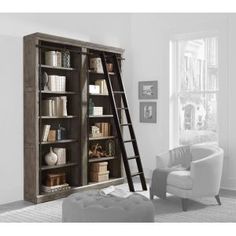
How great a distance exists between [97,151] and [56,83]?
4.52 feet

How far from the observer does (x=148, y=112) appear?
678cm

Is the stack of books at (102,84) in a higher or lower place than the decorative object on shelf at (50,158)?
higher

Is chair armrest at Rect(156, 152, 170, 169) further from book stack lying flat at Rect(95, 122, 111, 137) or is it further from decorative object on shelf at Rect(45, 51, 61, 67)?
decorative object on shelf at Rect(45, 51, 61, 67)

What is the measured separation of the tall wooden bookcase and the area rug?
38 cm

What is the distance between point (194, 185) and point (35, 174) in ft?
6.89

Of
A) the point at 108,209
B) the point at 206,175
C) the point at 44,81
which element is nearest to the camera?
the point at 108,209

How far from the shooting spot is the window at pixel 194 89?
6156 mm

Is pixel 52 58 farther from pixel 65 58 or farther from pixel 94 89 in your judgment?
pixel 94 89

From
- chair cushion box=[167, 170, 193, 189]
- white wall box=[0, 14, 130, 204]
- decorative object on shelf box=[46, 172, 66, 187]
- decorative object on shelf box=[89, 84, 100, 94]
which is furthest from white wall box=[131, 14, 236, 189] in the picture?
white wall box=[0, 14, 130, 204]

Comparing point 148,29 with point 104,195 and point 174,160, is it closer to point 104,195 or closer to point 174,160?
point 174,160

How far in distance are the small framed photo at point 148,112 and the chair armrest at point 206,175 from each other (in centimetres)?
202

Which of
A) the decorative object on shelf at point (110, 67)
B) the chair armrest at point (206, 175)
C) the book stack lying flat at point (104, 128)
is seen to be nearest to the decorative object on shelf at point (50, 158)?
the book stack lying flat at point (104, 128)

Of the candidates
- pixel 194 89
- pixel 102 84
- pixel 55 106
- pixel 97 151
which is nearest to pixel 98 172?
pixel 97 151

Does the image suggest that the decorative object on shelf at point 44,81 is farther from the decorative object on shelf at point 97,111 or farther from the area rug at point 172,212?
the area rug at point 172,212
